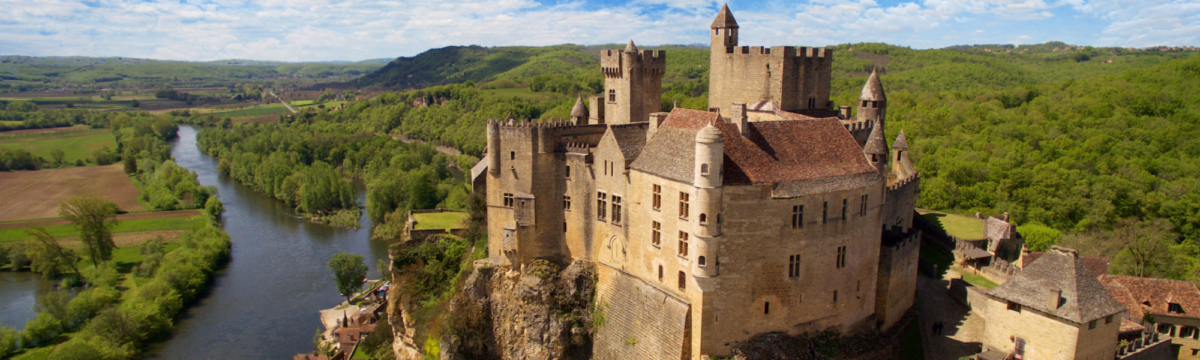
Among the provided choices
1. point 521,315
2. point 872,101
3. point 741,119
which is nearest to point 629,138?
point 741,119

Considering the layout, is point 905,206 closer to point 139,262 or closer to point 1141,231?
point 1141,231

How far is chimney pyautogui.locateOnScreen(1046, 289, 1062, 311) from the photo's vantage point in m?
22.4

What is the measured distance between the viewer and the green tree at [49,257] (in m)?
55.1

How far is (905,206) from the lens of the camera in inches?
1325

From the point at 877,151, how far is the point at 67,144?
129962 millimetres

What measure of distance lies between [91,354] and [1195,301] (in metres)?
53.1

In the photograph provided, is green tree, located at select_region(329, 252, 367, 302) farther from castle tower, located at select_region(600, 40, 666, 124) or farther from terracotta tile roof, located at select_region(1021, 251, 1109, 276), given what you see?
terracotta tile roof, located at select_region(1021, 251, 1109, 276)

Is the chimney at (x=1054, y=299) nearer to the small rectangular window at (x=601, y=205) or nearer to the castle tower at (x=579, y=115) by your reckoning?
the small rectangular window at (x=601, y=205)

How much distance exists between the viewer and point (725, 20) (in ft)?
110

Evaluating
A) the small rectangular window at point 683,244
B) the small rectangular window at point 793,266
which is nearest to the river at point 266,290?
the small rectangular window at point 683,244

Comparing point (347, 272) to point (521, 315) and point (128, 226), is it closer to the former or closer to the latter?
point (521, 315)

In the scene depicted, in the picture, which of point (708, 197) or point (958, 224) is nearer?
point (708, 197)

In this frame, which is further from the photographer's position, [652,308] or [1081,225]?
[1081,225]

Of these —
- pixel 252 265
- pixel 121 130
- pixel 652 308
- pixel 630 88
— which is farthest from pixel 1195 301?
pixel 121 130
